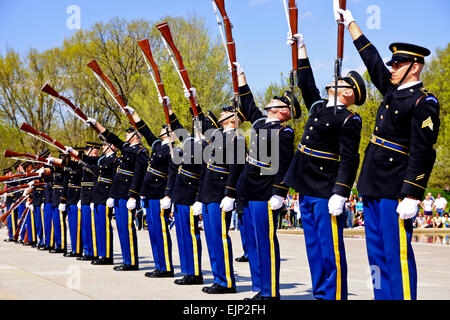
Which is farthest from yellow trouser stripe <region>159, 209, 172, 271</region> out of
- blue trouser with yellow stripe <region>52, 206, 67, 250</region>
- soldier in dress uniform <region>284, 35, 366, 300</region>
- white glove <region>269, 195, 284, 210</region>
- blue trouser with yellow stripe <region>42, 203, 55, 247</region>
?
blue trouser with yellow stripe <region>42, 203, 55, 247</region>

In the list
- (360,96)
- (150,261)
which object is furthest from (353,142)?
(150,261)

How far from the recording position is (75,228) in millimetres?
12656

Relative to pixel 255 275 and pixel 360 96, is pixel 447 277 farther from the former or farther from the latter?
pixel 360 96

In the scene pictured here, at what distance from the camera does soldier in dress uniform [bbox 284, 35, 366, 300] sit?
18.4 feet

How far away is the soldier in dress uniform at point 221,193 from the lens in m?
7.34

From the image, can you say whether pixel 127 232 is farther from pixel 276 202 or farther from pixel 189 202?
pixel 276 202

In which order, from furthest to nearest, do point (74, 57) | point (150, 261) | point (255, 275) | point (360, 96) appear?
point (74, 57) < point (150, 261) < point (255, 275) < point (360, 96)

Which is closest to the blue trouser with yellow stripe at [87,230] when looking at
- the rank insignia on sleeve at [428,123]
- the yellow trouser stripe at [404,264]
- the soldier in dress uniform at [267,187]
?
the soldier in dress uniform at [267,187]

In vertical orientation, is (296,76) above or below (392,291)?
above

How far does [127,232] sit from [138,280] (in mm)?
1451

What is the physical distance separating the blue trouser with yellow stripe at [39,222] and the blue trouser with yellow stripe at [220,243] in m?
8.73

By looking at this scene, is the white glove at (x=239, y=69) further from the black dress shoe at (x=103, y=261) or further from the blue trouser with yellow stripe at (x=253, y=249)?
the black dress shoe at (x=103, y=261)

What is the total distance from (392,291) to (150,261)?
7705mm
